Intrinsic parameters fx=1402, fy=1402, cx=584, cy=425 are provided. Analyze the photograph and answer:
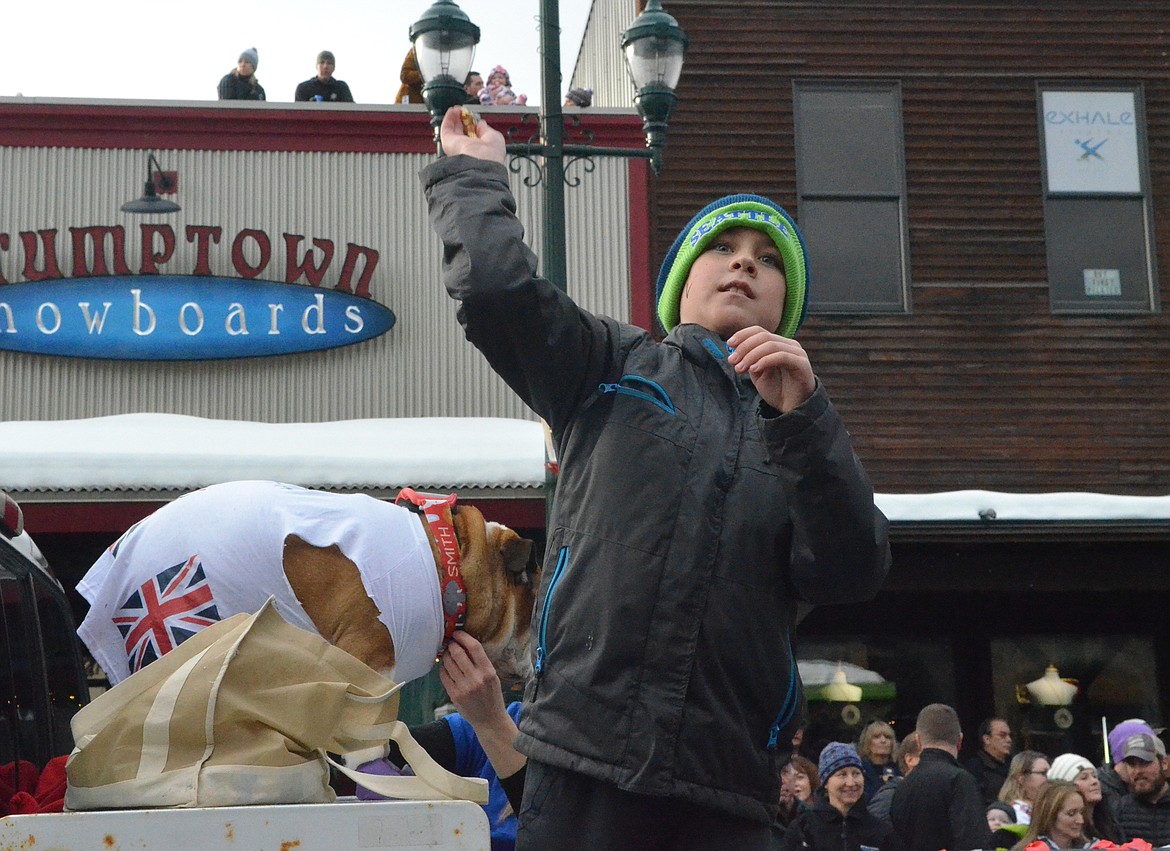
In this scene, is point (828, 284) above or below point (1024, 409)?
above

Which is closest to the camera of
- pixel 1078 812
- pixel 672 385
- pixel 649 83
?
pixel 672 385

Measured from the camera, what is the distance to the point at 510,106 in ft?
38.9

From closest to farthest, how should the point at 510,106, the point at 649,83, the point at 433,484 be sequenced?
the point at 649,83
the point at 433,484
the point at 510,106

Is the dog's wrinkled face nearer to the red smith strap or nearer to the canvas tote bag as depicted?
the red smith strap

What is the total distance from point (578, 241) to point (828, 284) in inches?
86.8

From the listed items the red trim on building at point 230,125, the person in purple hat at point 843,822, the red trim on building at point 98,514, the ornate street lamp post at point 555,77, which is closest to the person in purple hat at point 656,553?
the ornate street lamp post at point 555,77

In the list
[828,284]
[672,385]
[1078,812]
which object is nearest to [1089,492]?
[828,284]

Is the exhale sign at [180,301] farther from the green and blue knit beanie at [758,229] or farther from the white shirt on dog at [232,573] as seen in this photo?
the green and blue knit beanie at [758,229]

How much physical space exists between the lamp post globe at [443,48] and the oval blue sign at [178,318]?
466 cm

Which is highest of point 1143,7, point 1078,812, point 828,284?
point 1143,7

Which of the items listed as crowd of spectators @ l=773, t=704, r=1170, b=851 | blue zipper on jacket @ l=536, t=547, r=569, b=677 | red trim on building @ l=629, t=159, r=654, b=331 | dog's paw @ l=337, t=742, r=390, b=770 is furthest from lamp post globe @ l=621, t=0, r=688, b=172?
blue zipper on jacket @ l=536, t=547, r=569, b=677

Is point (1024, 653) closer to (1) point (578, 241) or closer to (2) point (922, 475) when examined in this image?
(2) point (922, 475)

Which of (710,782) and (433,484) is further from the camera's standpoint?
(433,484)

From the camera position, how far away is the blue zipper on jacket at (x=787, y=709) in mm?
2350
